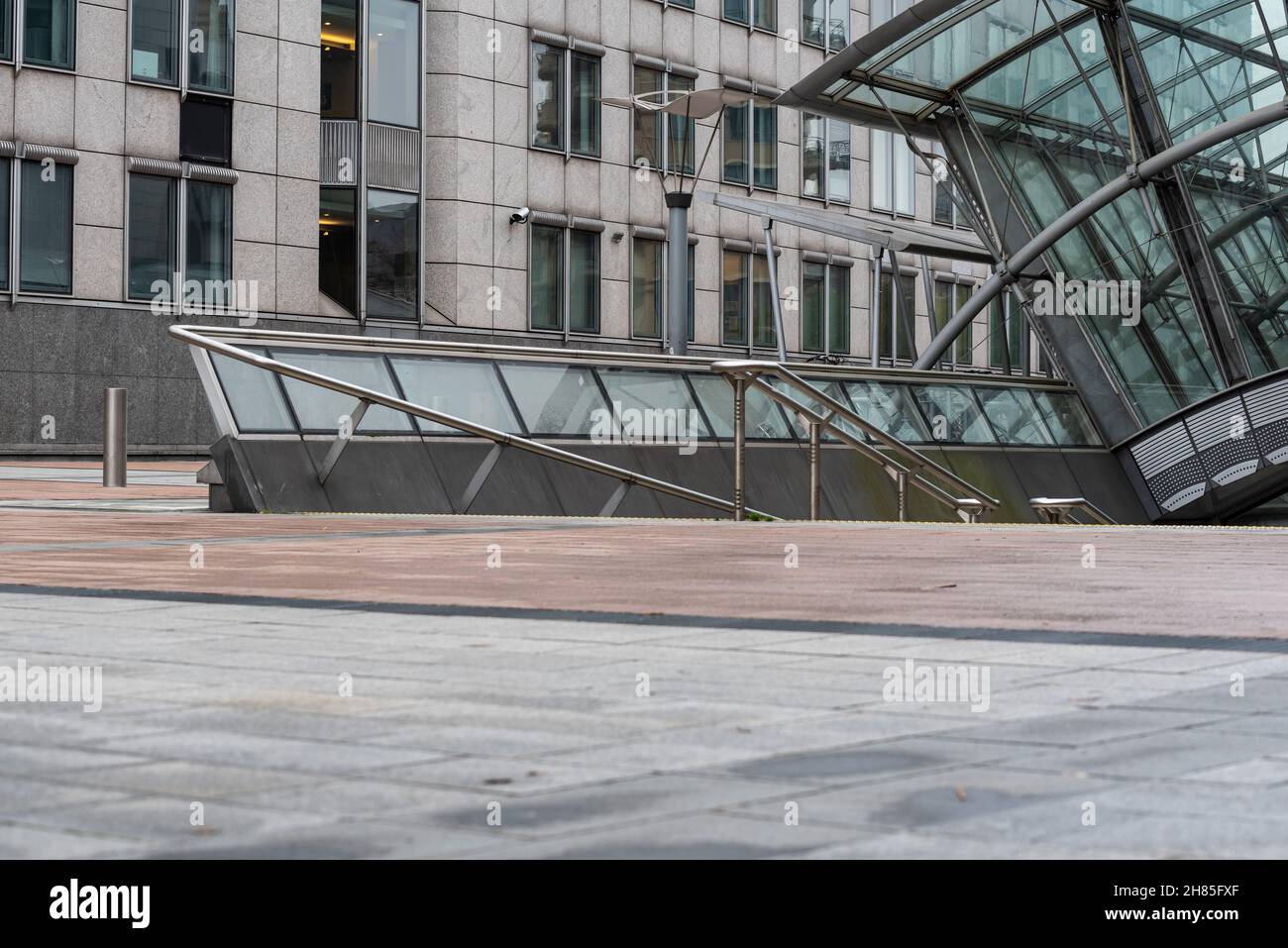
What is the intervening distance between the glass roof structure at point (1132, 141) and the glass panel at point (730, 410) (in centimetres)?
1017

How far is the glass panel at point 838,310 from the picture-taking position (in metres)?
51.0

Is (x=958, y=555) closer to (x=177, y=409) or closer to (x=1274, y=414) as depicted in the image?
(x=1274, y=414)

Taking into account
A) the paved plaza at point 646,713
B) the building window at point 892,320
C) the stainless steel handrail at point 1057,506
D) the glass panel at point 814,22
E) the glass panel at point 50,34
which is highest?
the glass panel at point 814,22

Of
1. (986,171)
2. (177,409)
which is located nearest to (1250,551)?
(986,171)

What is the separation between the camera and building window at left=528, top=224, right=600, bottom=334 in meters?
41.5

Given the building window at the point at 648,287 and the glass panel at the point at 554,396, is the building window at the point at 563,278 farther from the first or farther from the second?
the glass panel at the point at 554,396

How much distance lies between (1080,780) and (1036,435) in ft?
93.6

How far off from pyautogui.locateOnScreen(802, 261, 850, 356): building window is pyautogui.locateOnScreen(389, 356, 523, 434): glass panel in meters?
29.7

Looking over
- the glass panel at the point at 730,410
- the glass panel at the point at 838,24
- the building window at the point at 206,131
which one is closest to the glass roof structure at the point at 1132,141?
the glass panel at the point at 730,410

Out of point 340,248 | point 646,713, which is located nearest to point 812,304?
point 340,248

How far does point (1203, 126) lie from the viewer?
1240 inches

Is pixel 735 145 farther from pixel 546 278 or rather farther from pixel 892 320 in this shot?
pixel 892 320

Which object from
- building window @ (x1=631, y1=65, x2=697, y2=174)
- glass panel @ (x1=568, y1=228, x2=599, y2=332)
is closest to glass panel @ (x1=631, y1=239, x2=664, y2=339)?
glass panel @ (x1=568, y1=228, x2=599, y2=332)

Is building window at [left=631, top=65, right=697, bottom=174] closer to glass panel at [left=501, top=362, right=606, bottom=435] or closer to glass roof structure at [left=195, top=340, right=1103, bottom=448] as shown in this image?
glass roof structure at [left=195, top=340, right=1103, bottom=448]
